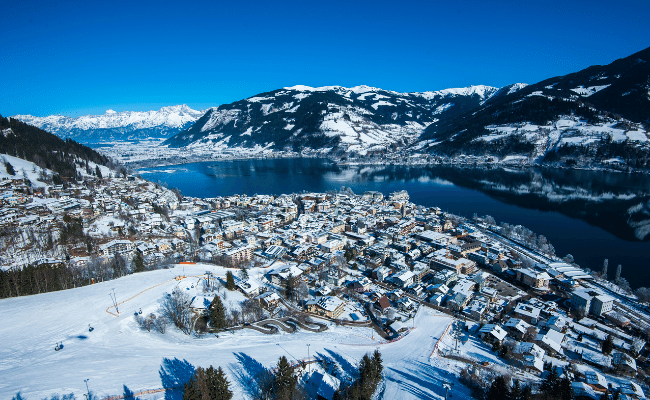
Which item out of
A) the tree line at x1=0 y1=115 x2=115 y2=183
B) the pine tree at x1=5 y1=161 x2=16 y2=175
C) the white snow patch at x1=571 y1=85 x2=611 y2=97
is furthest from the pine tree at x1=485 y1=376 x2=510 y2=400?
the white snow patch at x1=571 y1=85 x2=611 y2=97

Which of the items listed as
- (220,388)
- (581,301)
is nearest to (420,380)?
(220,388)

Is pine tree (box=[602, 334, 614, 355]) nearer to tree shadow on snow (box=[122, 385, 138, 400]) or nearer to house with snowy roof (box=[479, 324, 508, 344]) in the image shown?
house with snowy roof (box=[479, 324, 508, 344])

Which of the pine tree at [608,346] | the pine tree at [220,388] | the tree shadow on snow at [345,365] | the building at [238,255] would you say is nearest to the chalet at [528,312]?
the pine tree at [608,346]

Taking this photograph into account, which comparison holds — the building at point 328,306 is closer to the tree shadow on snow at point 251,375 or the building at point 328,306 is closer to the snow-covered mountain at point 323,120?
the tree shadow on snow at point 251,375

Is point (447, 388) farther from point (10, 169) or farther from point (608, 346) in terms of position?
point (10, 169)

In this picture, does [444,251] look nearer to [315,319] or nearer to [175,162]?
[315,319]

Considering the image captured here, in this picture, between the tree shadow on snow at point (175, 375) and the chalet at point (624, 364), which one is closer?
the tree shadow on snow at point (175, 375)
